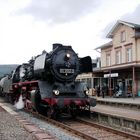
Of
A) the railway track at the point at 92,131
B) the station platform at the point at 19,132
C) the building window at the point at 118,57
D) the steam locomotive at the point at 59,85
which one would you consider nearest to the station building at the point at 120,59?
the building window at the point at 118,57

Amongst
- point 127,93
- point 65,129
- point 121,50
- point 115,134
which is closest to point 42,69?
point 65,129

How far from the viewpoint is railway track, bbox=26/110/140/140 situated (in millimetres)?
11711

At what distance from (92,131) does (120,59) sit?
105ft

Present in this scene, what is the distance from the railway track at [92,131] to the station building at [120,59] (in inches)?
875

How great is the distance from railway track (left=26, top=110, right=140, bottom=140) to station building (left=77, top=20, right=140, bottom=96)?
2223 cm

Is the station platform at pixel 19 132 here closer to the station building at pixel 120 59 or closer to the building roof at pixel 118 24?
the station building at pixel 120 59

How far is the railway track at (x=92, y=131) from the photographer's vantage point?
38.4ft

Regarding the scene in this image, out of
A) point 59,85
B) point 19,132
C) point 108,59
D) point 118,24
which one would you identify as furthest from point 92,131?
point 108,59

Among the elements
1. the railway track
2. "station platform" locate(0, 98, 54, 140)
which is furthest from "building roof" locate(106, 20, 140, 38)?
"station platform" locate(0, 98, 54, 140)

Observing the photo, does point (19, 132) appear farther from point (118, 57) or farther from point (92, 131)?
point (118, 57)

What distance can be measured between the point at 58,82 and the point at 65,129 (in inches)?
147

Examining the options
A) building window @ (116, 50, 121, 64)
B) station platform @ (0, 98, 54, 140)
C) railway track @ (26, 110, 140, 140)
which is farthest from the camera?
building window @ (116, 50, 121, 64)

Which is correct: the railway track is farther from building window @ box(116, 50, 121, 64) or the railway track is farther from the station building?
building window @ box(116, 50, 121, 64)

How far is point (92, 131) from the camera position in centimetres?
1349
